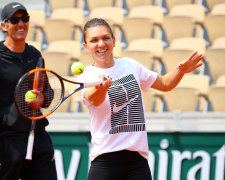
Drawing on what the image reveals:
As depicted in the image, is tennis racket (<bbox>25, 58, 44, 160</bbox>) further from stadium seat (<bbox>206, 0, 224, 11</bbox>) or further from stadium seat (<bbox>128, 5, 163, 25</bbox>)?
stadium seat (<bbox>206, 0, 224, 11</bbox>)

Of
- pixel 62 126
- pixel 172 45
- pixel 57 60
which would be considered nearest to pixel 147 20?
pixel 172 45

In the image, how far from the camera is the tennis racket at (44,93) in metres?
3.08

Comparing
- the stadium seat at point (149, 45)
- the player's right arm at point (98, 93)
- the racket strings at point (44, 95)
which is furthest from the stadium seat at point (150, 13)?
the player's right arm at point (98, 93)

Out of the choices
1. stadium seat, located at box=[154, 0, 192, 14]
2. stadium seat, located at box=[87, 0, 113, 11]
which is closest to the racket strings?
stadium seat, located at box=[154, 0, 192, 14]

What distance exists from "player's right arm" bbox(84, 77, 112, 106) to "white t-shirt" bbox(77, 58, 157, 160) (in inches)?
3.0

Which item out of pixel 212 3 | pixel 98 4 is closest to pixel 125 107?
pixel 212 3

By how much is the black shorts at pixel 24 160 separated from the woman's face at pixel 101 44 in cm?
66

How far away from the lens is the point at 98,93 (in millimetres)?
Answer: 2920

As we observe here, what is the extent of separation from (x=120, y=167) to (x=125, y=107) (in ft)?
1.13

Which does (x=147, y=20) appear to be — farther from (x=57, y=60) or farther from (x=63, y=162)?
(x=63, y=162)

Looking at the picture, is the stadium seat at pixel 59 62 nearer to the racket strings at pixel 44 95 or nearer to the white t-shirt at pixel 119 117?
the racket strings at pixel 44 95

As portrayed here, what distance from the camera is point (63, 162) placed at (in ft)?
17.5

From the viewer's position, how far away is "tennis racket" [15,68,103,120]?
3.08 meters

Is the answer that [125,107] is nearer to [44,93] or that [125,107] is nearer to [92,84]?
[92,84]
